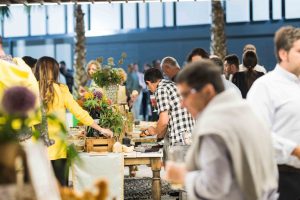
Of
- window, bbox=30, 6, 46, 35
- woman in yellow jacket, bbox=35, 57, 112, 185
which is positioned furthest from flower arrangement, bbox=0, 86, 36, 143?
window, bbox=30, 6, 46, 35

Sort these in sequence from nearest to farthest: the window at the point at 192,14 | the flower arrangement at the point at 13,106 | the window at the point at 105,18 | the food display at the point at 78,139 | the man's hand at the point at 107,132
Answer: the flower arrangement at the point at 13,106
the man's hand at the point at 107,132
the food display at the point at 78,139
the window at the point at 192,14
the window at the point at 105,18

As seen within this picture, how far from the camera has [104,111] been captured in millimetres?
7500

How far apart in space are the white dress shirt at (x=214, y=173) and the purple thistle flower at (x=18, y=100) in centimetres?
71

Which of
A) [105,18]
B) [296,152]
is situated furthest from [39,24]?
[296,152]

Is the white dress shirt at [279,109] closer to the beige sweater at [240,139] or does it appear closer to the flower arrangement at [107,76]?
the beige sweater at [240,139]

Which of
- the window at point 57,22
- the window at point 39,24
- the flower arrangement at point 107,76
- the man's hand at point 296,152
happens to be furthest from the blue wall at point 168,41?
the man's hand at point 296,152

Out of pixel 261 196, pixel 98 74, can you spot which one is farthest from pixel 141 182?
pixel 261 196

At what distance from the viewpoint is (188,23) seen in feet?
81.8

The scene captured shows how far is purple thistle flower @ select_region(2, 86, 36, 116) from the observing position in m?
2.71

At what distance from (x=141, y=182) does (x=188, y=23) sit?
15.0 metres

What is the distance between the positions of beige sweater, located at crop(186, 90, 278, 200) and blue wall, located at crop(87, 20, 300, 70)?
20690mm

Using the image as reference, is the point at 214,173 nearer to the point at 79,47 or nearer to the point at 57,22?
the point at 79,47

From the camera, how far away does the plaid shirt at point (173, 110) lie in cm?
718

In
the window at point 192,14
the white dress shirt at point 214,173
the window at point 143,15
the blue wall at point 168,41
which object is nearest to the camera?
the white dress shirt at point 214,173
